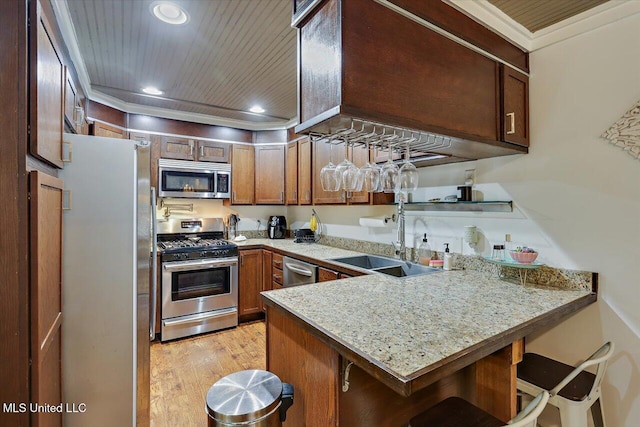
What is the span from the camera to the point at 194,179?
3.56 metres

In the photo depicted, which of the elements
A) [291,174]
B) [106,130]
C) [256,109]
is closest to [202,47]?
[256,109]

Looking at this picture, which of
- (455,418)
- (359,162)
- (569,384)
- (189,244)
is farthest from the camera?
(189,244)

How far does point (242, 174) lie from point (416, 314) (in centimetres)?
318

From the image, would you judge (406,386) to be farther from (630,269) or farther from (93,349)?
(93,349)

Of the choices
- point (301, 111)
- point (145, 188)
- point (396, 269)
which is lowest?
point (396, 269)

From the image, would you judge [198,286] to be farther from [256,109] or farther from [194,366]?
[256,109]

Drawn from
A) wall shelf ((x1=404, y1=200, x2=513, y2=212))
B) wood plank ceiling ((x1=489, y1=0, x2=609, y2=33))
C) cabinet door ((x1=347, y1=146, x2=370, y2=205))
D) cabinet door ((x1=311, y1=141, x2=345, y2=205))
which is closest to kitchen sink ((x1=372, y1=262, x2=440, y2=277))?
wall shelf ((x1=404, y1=200, x2=513, y2=212))

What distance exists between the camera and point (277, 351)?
150cm

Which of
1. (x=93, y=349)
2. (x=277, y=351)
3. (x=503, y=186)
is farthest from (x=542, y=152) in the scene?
(x=93, y=349)

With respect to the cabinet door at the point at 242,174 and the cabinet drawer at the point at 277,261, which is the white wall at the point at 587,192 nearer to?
the cabinet drawer at the point at 277,261

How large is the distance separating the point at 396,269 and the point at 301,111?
1565 millimetres

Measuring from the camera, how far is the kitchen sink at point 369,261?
2613 millimetres

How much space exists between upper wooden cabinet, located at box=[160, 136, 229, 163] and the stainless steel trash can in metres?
2.92

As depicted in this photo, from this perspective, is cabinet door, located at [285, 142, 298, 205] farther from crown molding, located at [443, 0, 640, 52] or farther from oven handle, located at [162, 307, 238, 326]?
crown molding, located at [443, 0, 640, 52]
